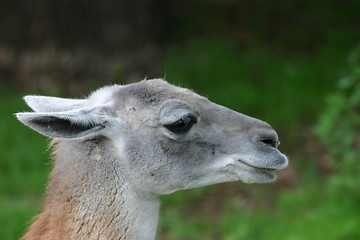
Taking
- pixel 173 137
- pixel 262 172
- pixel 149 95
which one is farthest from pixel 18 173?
pixel 262 172

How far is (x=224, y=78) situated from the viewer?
1028 cm

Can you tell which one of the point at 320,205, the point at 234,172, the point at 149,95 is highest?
the point at 320,205

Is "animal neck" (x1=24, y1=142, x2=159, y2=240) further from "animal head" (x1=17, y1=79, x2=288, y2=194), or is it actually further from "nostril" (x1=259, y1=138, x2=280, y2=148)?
"nostril" (x1=259, y1=138, x2=280, y2=148)

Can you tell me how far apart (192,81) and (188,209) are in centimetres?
267

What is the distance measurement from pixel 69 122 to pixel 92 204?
0.48m

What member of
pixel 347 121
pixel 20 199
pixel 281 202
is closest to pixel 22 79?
pixel 20 199

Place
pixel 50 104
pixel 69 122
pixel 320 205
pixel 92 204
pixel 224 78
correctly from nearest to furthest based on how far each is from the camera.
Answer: pixel 69 122
pixel 92 204
pixel 50 104
pixel 320 205
pixel 224 78

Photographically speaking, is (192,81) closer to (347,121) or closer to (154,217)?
(347,121)

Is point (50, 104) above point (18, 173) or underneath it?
underneath

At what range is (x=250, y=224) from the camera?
7344mm

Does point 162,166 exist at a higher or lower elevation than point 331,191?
lower

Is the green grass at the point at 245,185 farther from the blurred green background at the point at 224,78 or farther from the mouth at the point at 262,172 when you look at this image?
the mouth at the point at 262,172

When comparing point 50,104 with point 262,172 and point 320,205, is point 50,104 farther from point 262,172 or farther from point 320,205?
point 320,205

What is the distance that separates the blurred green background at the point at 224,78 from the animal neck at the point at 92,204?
114 inches
